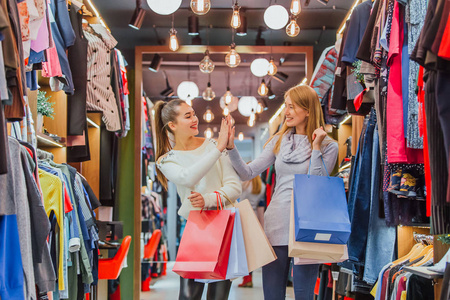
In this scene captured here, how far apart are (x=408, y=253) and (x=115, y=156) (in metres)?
3.47

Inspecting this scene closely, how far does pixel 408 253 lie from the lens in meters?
3.30

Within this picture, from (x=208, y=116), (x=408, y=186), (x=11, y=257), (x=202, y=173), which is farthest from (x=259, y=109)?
(x=11, y=257)

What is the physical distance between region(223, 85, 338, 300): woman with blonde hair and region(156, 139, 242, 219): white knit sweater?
0.08 m

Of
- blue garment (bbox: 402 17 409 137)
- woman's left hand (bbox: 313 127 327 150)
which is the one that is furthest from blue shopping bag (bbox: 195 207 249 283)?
blue garment (bbox: 402 17 409 137)

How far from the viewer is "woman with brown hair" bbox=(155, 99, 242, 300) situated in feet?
9.01

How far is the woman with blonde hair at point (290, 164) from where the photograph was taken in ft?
9.04

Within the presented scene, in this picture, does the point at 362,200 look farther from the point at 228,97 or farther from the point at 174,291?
the point at 174,291

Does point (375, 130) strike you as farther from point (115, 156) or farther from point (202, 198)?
point (115, 156)

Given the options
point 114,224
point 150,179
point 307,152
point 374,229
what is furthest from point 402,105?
point 150,179

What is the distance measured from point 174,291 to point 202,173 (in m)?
4.10

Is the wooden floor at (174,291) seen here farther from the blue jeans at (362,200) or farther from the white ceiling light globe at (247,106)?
the blue jeans at (362,200)

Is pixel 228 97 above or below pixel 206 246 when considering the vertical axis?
above

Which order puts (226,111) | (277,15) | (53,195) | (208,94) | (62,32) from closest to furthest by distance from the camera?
(53,195) → (62,32) → (277,15) → (208,94) → (226,111)

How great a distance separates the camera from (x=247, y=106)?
6.70 metres
